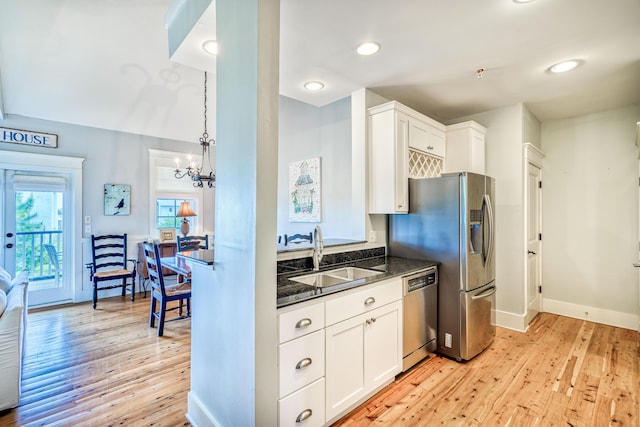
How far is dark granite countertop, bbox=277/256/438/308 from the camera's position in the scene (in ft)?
5.70

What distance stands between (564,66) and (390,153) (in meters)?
1.56

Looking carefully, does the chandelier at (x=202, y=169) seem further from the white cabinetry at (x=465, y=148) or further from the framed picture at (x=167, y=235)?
the white cabinetry at (x=465, y=148)

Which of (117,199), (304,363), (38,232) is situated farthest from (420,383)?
(38,232)

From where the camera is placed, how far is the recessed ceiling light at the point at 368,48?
7.33 feet

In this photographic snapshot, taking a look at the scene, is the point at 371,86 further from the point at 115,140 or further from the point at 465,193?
the point at 115,140

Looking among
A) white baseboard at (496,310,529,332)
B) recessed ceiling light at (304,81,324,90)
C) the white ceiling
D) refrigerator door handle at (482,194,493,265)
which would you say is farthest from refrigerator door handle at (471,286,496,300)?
recessed ceiling light at (304,81,324,90)

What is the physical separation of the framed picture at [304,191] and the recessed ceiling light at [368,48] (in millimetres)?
1498

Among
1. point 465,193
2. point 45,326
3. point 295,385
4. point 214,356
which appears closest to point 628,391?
point 465,193

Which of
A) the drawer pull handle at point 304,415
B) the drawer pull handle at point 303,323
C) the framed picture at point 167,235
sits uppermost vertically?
the framed picture at point 167,235

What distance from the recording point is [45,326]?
353cm

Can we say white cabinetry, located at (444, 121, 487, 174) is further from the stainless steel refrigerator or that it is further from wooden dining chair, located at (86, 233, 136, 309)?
wooden dining chair, located at (86, 233, 136, 309)

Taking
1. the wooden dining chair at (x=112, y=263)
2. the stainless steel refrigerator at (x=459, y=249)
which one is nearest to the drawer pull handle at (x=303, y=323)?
the stainless steel refrigerator at (x=459, y=249)

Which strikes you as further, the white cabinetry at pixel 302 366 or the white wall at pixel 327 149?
the white wall at pixel 327 149

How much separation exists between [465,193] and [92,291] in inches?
204
